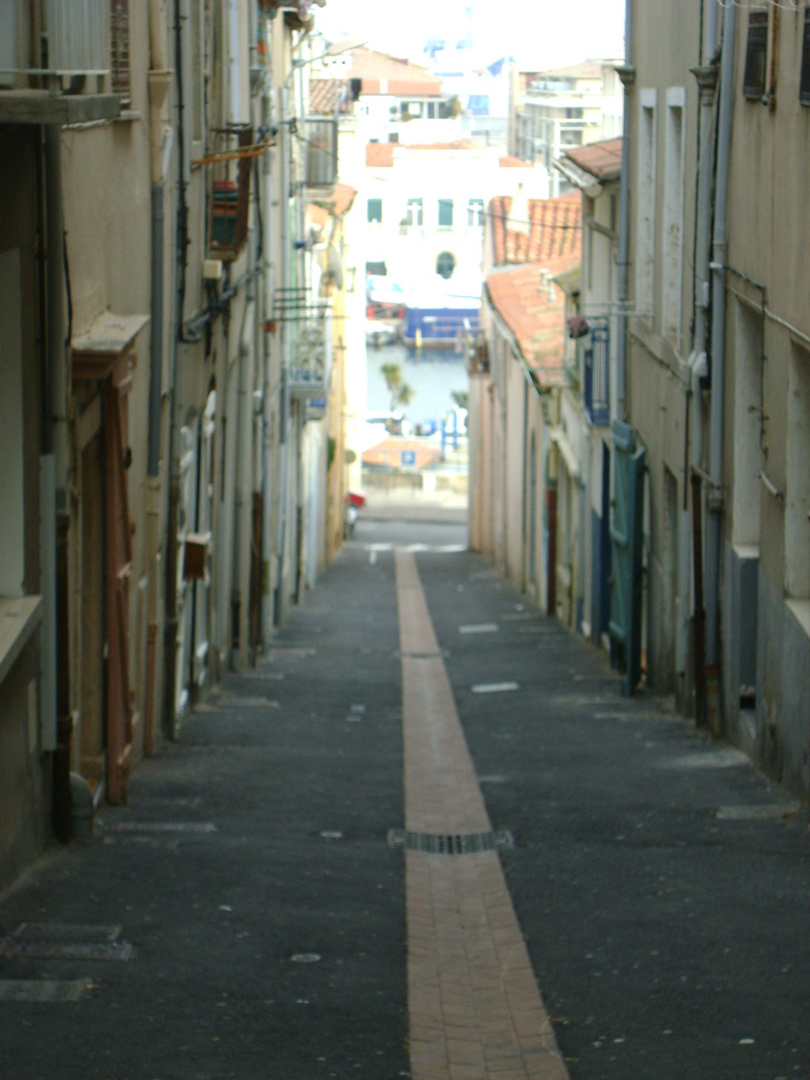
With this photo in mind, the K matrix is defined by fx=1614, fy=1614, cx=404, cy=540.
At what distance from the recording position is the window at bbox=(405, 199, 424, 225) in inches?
3642

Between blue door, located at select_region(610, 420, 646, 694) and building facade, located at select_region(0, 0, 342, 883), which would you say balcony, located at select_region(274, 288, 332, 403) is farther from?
blue door, located at select_region(610, 420, 646, 694)

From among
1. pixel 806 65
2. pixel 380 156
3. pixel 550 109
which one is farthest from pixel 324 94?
pixel 380 156

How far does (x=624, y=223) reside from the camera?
16.4 meters

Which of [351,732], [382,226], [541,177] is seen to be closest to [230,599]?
[351,732]

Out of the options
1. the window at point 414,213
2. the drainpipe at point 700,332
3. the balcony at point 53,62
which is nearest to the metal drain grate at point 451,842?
the drainpipe at point 700,332

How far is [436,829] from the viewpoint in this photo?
9484 millimetres

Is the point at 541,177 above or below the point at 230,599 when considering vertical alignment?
above

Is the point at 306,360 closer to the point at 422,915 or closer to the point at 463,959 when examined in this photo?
the point at 422,915

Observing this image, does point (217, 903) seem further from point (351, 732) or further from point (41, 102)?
point (351, 732)

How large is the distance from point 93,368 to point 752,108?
5.01 m

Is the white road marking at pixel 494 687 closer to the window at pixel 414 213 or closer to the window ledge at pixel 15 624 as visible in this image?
the window ledge at pixel 15 624

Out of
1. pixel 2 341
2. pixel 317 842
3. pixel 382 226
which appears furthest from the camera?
pixel 382 226

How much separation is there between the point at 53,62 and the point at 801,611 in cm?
523

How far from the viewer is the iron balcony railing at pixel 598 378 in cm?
1784
